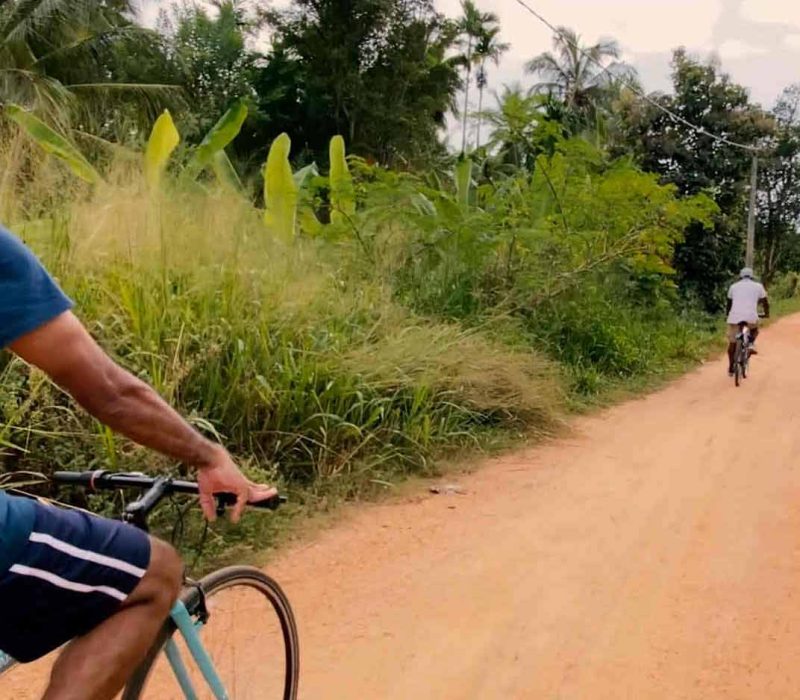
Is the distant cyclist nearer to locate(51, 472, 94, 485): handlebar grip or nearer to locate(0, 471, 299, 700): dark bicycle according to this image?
locate(0, 471, 299, 700): dark bicycle

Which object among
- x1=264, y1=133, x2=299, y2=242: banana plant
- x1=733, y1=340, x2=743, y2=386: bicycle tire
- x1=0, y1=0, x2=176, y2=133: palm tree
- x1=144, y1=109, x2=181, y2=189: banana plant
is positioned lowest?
x1=733, y1=340, x2=743, y2=386: bicycle tire

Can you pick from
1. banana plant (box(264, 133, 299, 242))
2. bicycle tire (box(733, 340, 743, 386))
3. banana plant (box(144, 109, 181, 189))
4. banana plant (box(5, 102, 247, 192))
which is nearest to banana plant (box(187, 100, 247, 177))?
banana plant (box(5, 102, 247, 192))

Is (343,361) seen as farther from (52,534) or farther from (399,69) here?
(399,69)

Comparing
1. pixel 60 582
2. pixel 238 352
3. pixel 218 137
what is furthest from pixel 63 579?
pixel 218 137

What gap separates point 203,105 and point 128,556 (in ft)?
71.3

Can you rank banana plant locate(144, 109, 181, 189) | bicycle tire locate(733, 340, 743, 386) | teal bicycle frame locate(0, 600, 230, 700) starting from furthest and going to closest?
bicycle tire locate(733, 340, 743, 386) < banana plant locate(144, 109, 181, 189) < teal bicycle frame locate(0, 600, 230, 700)

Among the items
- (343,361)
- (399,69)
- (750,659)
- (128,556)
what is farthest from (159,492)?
(399,69)

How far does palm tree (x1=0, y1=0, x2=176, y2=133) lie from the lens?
16.2 meters

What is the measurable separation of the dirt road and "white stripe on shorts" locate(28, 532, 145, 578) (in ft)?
5.35

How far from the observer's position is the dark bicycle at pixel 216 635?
1.84 m

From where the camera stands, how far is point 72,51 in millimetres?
18484

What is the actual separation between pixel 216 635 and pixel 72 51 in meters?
19.0

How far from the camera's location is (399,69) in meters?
23.4

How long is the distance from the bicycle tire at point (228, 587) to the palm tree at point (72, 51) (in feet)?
50.8
